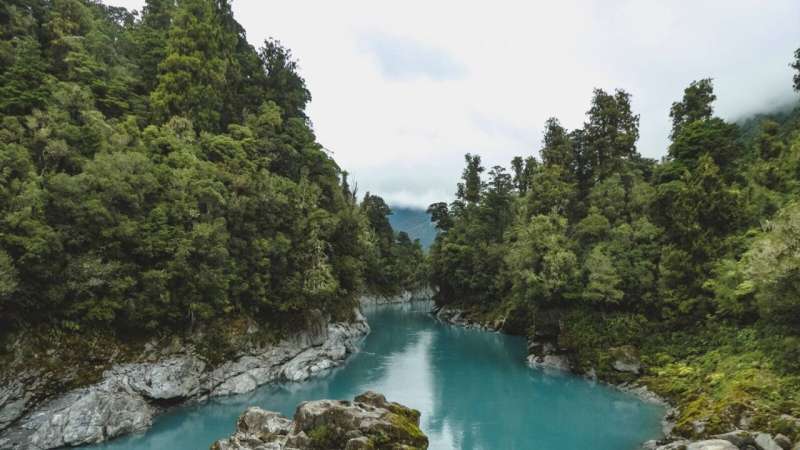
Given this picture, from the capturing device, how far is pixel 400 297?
107062 millimetres

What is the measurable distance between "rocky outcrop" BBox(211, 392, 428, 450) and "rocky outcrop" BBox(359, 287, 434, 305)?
7391cm

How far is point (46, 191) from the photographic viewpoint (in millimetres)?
21141

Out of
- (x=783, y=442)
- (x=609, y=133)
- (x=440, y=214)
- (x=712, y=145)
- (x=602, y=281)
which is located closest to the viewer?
(x=783, y=442)

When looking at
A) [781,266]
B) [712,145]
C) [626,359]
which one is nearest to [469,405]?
[626,359]

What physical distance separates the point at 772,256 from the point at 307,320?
98.7 feet

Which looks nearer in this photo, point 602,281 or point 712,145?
point 712,145

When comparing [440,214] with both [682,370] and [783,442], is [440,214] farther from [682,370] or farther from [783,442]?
[783,442]

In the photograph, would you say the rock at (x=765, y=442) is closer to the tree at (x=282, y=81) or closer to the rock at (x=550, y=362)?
the rock at (x=550, y=362)

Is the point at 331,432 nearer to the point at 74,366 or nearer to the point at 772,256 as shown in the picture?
the point at 74,366

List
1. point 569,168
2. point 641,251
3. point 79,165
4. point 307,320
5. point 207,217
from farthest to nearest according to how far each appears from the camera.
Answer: point 569,168
point 307,320
point 641,251
point 207,217
point 79,165

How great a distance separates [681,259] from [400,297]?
265ft

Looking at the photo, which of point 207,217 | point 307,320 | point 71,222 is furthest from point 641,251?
point 71,222

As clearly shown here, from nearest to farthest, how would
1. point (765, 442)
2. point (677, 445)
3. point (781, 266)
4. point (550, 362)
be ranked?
point (765, 442), point (677, 445), point (781, 266), point (550, 362)

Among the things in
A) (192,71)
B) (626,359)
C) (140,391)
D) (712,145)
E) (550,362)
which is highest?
(192,71)
